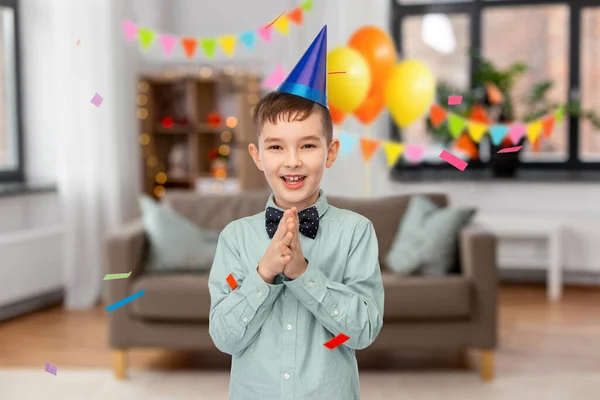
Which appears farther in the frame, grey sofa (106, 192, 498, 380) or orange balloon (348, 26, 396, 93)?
orange balloon (348, 26, 396, 93)

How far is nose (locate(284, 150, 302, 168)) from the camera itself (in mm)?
1141

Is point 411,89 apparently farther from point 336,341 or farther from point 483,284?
point 336,341

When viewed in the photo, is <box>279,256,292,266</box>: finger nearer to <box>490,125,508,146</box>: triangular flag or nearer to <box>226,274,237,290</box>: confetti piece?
<box>226,274,237,290</box>: confetti piece

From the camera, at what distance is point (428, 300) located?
11.0 feet

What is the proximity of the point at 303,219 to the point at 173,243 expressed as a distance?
2.54 m

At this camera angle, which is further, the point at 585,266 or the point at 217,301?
the point at 585,266

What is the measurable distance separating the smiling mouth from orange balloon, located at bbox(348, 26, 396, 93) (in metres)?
3.35

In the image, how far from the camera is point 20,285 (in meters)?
4.80

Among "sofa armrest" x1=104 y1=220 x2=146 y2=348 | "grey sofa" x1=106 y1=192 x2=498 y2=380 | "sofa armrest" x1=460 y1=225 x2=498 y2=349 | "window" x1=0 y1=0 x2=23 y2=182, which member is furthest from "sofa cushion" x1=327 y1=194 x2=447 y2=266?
"window" x1=0 y1=0 x2=23 y2=182

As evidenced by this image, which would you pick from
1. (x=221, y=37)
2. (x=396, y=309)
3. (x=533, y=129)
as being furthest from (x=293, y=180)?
(x=533, y=129)

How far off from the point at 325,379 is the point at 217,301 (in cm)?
22

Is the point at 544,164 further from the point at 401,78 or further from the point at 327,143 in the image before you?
the point at 327,143

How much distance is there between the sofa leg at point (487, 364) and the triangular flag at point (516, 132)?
2025 millimetres

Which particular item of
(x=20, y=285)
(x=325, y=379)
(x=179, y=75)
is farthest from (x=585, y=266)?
(x=325, y=379)
